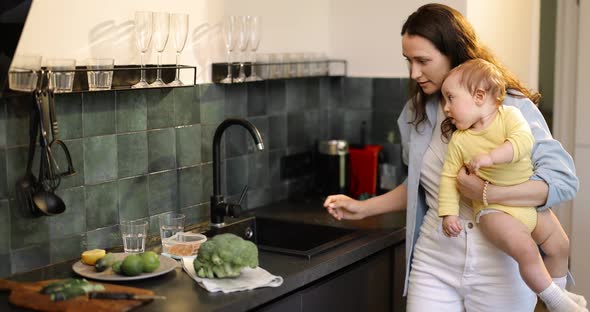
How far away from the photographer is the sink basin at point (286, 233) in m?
3.04

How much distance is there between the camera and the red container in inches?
142

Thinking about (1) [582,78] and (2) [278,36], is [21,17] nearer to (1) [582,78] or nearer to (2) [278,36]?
(2) [278,36]

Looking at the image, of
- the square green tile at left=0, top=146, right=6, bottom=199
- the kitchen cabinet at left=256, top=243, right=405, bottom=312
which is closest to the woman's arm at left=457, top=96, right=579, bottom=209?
the kitchen cabinet at left=256, top=243, right=405, bottom=312

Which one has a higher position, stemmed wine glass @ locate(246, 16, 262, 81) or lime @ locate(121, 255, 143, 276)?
stemmed wine glass @ locate(246, 16, 262, 81)

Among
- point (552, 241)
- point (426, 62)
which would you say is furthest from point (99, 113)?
point (552, 241)

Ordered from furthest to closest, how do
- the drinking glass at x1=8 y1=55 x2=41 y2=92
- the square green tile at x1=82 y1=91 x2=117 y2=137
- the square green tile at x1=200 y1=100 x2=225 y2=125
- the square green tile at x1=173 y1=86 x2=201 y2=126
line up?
the square green tile at x1=200 y1=100 x2=225 y2=125
the square green tile at x1=173 y1=86 x2=201 y2=126
the square green tile at x1=82 y1=91 x2=117 y2=137
the drinking glass at x1=8 y1=55 x2=41 y2=92

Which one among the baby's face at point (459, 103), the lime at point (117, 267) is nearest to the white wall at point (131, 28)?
the lime at point (117, 267)

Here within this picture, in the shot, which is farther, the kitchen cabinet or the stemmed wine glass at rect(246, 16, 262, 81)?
the stemmed wine glass at rect(246, 16, 262, 81)

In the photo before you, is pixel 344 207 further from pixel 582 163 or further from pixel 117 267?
pixel 582 163

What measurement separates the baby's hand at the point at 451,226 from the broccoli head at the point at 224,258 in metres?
0.57

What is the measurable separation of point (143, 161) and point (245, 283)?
732 mm

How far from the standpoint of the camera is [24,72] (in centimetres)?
220

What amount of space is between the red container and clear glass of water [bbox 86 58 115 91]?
1.43 meters

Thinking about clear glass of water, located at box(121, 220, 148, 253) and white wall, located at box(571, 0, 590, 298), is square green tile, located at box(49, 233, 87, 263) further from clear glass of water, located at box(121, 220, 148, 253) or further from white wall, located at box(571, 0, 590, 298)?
white wall, located at box(571, 0, 590, 298)
